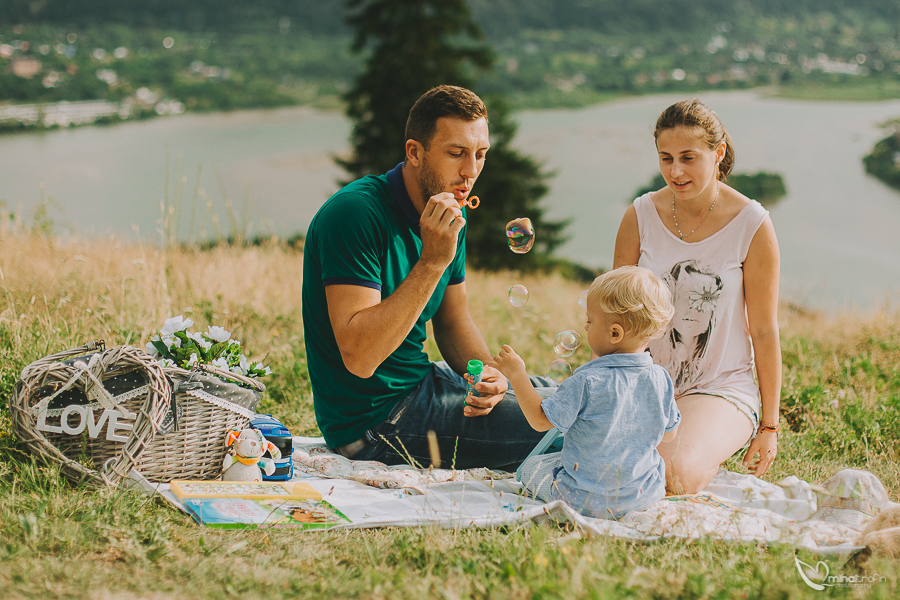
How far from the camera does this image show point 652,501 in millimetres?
2531

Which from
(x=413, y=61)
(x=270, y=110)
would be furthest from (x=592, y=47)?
(x=413, y=61)

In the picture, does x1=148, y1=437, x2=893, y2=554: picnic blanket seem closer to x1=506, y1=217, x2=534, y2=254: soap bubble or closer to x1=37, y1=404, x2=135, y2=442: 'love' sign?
x1=37, y1=404, x2=135, y2=442: 'love' sign

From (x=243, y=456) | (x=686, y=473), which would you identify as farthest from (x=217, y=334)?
(x=686, y=473)

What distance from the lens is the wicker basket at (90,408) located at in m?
2.51

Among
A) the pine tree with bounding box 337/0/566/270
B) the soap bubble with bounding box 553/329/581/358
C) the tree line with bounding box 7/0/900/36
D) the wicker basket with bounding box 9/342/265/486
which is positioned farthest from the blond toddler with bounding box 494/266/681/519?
the tree line with bounding box 7/0/900/36

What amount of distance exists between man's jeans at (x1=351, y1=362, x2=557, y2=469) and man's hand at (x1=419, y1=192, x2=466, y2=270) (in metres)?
0.72

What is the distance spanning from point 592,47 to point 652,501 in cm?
4412

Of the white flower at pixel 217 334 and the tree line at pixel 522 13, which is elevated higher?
the tree line at pixel 522 13

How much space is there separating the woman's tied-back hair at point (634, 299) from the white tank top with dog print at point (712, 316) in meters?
0.87

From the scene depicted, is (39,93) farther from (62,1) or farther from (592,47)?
(592,47)

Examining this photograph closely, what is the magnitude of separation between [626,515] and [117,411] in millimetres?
1950

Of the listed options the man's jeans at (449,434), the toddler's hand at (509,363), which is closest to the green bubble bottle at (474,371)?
the toddler's hand at (509,363)

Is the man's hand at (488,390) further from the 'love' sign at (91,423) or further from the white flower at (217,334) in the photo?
the 'love' sign at (91,423)

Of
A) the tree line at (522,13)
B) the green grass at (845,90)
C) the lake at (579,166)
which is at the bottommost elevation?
the lake at (579,166)
